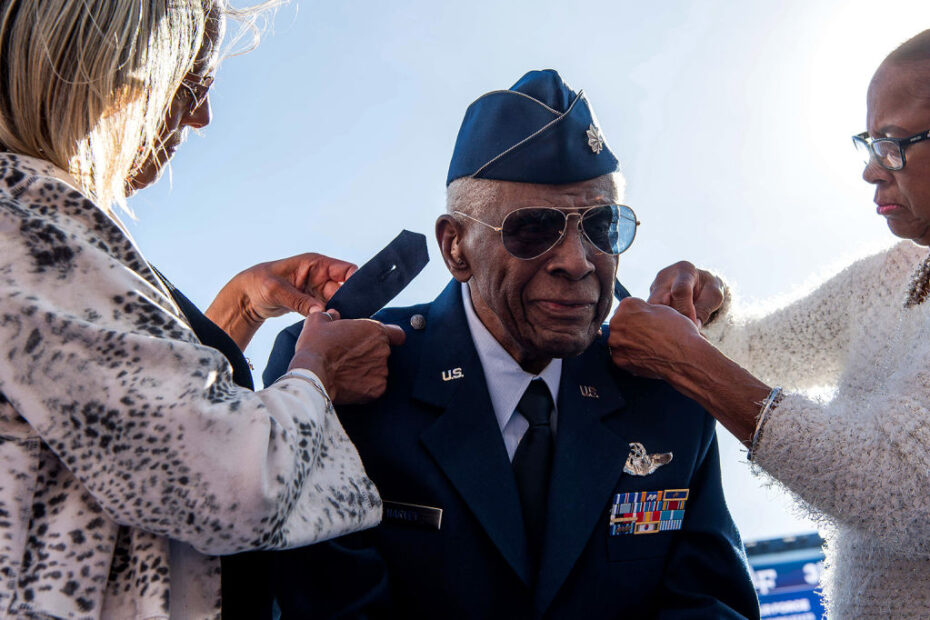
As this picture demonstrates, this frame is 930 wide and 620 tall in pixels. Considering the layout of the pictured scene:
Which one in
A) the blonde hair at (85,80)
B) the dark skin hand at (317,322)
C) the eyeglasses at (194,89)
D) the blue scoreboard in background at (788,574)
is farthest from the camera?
the blue scoreboard in background at (788,574)

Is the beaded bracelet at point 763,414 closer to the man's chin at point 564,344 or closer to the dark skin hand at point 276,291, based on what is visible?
the man's chin at point 564,344

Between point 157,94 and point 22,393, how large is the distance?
0.72m

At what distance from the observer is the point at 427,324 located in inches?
115

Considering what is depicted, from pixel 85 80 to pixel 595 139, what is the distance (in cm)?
167

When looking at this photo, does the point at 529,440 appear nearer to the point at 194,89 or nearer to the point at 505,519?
the point at 505,519

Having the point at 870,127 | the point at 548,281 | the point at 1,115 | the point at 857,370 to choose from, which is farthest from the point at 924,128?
the point at 1,115

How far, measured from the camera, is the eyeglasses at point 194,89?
204cm

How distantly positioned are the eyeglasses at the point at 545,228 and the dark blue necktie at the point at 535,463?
0.46m

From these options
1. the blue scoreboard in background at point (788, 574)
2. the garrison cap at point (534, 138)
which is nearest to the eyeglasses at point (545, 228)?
the garrison cap at point (534, 138)

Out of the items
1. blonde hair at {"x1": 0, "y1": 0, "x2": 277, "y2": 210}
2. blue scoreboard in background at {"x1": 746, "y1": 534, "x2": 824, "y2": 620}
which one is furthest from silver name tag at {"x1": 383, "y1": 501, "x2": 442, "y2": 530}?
blue scoreboard in background at {"x1": 746, "y1": 534, "x2": 824, "y2": 620}

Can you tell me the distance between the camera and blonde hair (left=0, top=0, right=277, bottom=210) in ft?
5.15

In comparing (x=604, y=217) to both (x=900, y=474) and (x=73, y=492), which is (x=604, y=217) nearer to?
(x=900, y=474)

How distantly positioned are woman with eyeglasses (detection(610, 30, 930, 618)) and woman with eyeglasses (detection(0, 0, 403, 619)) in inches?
48.0

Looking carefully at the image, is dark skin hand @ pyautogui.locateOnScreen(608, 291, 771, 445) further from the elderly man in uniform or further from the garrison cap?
the garrison cap
